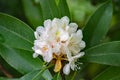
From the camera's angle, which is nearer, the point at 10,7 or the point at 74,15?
the point at 74,15

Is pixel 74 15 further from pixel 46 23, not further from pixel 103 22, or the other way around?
pixel 46 23

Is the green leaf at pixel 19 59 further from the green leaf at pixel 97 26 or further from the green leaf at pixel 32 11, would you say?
the green leaf at pixel 32 11

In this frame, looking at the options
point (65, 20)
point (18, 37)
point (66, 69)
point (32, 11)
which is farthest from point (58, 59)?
point (32, 11)

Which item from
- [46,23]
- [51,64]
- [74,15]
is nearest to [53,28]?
[46,23]

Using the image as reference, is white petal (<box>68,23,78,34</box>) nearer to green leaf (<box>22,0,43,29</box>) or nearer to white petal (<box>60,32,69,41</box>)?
white petal (<box>60,32,69,41</box>)

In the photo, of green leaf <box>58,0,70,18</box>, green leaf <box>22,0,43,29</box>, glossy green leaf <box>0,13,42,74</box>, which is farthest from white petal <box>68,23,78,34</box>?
green leaf <box>22,0,43,29</box>

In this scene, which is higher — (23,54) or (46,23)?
(46,23)

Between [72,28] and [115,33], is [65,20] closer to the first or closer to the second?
[72,28]
